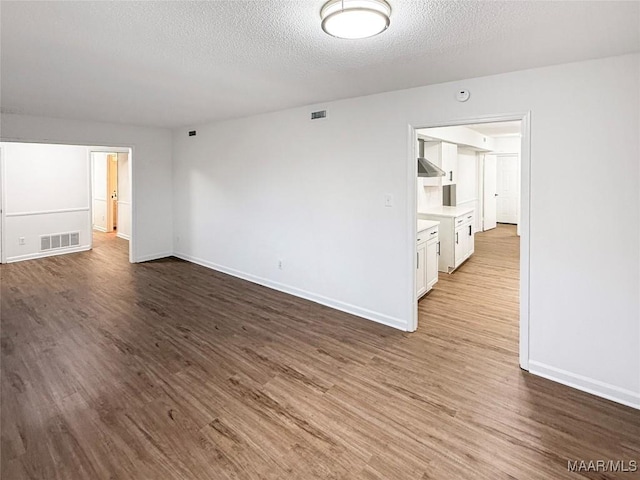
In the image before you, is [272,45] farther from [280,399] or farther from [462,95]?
[280,399]

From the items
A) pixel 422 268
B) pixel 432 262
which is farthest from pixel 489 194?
pixel 422 268

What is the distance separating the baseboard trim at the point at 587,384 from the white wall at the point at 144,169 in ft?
19.8

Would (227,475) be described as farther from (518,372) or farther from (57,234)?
(57,234)

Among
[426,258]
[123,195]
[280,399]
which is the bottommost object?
[280,399]

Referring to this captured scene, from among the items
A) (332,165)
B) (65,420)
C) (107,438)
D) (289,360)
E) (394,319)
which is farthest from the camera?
(332,165)

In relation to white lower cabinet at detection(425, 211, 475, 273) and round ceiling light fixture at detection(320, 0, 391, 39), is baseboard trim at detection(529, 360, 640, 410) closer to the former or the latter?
round ceiling light fixture at detection(320, 0, 391, 39)

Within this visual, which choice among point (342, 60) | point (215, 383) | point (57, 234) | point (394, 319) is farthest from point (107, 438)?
point (57, 234)

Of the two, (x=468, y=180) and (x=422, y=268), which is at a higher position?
(x=468, y=180)

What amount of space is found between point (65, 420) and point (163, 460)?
0.83m

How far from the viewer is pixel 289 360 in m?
3.06

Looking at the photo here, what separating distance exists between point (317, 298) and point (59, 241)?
18.8 feet

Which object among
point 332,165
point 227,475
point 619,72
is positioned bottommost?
point 227,475

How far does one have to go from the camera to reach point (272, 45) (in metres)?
2.29

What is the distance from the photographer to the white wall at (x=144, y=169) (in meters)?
5.26
